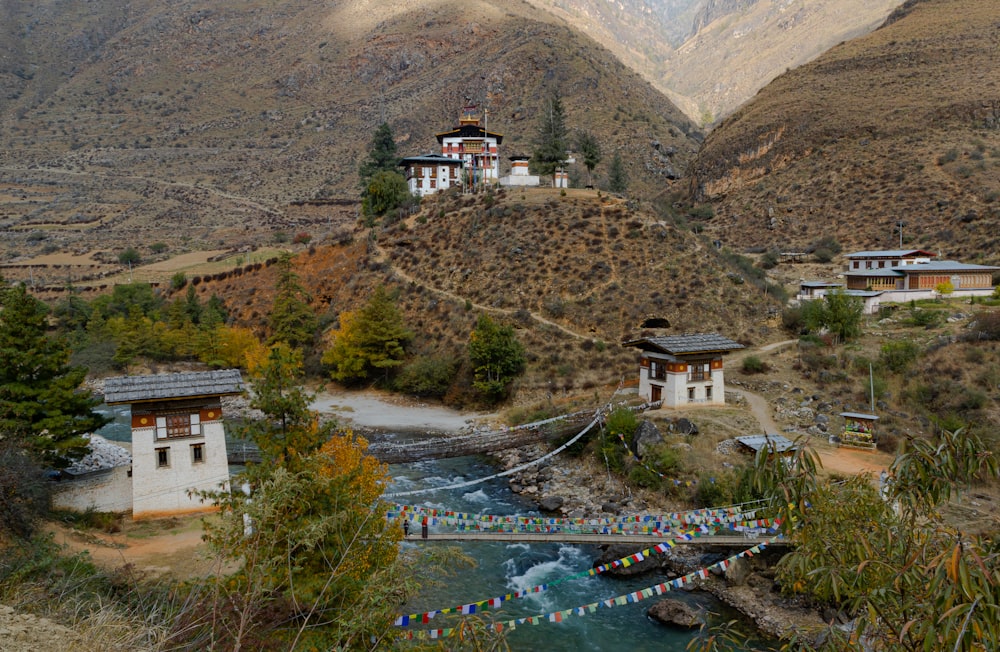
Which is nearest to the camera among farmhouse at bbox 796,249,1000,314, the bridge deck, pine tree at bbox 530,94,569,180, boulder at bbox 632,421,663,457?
the bridge deck

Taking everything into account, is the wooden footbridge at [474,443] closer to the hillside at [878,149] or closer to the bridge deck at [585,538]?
the bridge deck at [585,538]

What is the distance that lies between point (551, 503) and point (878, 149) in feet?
196

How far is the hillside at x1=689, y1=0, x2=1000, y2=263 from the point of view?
177 feet

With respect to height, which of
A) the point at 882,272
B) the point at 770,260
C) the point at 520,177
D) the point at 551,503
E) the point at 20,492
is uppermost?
the point at 520,177

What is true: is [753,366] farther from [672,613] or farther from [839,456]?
[672,613]

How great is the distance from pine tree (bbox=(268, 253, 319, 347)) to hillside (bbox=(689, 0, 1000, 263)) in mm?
43994

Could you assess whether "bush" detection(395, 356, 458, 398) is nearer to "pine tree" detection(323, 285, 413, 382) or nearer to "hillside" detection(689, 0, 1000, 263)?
"pine tree" detection(323, 285, 413, 382)

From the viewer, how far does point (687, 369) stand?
1069 inches

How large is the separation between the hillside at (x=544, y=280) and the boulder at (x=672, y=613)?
63.0 ft

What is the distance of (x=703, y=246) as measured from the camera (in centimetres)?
4725

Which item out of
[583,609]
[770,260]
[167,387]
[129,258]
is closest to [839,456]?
[583,609]

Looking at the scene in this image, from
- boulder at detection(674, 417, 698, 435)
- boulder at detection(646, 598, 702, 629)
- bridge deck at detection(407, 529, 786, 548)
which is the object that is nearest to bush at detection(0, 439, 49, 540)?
bridge deck at detection(407, 529, 786, 548)

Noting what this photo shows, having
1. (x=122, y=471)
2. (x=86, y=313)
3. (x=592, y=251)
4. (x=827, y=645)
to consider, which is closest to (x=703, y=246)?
(x=592, y=251)

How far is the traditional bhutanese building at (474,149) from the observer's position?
6078 cm
